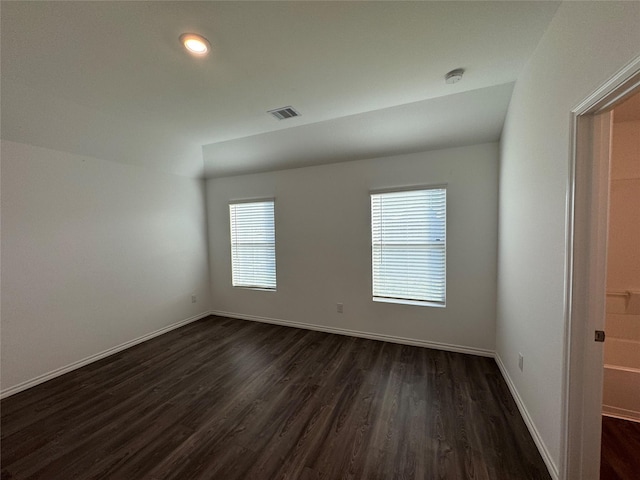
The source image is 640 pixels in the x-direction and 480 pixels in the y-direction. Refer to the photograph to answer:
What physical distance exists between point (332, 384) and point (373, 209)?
2181 mm

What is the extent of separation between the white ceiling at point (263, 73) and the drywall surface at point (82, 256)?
1.14ft

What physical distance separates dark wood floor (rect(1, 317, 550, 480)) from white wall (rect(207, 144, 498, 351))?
474 mm

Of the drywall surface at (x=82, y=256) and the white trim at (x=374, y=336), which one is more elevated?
the drywall surface at (x=82, y=256)

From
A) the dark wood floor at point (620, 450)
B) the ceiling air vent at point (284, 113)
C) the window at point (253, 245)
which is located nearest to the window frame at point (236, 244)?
the window at point (253, 245)

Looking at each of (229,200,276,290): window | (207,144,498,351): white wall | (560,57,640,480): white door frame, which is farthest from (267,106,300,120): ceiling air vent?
(560,57,640,480): white door frame

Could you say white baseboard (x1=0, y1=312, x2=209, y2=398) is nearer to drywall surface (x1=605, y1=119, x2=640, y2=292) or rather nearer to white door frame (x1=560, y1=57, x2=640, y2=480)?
white door frame (x1=560, y1=57, x2=640, y2=480)

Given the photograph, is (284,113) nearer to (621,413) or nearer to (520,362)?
(520,362)

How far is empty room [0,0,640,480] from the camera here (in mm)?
1350

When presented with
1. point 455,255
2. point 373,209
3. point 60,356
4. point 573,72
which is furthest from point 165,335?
point 573,72

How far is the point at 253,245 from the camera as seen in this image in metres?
4.28

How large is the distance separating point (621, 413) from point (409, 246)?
2.17 metres

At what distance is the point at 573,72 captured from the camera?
48.9 inches

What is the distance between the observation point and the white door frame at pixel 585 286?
1.20 metres

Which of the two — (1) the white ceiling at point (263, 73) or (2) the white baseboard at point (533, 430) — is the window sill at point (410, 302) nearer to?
(2) the white baseboard at point (533, 430)
